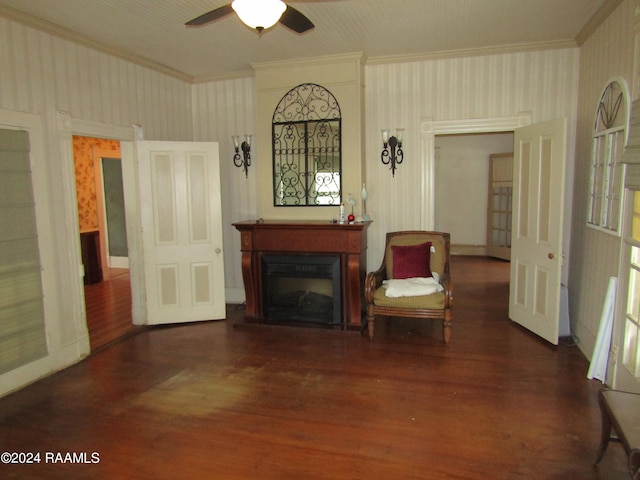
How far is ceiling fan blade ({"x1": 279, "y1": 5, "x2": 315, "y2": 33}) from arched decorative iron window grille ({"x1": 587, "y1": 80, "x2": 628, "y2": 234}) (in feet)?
7.48

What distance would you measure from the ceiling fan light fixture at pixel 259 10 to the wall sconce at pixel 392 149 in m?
2.62

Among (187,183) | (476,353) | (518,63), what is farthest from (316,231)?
(518,63)

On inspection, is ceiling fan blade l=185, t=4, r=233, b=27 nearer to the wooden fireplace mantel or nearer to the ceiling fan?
the ceiling fan

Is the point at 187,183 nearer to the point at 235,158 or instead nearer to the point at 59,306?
the point at 235,158

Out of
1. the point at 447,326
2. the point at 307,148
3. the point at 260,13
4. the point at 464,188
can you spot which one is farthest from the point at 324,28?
the point at 464,188

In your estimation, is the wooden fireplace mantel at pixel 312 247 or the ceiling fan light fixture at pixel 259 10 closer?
the ceiling fan light fixture at pixel 259 10

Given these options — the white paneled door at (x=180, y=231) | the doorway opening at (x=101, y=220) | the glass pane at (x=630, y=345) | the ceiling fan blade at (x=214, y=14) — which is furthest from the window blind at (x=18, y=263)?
the glass pane at (x=630, y=345)

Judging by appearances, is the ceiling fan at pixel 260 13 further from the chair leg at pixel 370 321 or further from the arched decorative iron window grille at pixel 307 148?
the chair leg at pixel 370 321

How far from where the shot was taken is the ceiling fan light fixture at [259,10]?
2250mm

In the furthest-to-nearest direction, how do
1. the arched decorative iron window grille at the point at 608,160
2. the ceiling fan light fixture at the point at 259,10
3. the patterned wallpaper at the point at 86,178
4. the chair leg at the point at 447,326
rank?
the patterned wallpaper at the point at 86,178
the chair leg at the point at 447,326
the arched decorative iron window grille at the point at 608,160
the ceiling fan light fixture at the point at 259,10

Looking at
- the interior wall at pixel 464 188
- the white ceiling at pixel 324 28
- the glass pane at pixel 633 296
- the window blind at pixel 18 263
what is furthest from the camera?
the interior wall at pixel 464 188

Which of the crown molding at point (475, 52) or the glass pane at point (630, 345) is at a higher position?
the crown molding at point (475, 52)

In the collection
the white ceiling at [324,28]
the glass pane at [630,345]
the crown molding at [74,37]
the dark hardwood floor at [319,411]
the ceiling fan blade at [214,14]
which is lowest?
the dark hardwood floor at [319,411]

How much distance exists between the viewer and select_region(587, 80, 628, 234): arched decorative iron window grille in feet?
10.4
